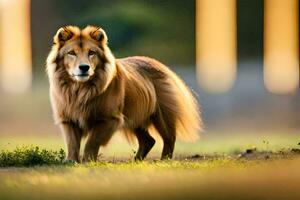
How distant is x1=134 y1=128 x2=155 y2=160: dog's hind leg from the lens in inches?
187

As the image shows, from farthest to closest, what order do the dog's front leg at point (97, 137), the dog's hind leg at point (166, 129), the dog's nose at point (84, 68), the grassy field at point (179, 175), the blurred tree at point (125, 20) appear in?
the dog's hind leg at point (166, 129) < the blurred tree at point (125, 20) < the dog's front leg at point (97, 137) < the dog's nose at point (84, 68) < the grassy field at point (179, 175)

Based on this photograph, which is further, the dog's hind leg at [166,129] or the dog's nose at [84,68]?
the dog's hind leg at [166,129]

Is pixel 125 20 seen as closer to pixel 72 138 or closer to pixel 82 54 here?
pixel 82 54

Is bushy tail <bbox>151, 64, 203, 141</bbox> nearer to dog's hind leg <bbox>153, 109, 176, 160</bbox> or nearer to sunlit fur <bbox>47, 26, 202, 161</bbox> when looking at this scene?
dog's hind leg <bbox>153, 109, 176, 160</bbox>

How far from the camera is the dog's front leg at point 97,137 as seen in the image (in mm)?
4227

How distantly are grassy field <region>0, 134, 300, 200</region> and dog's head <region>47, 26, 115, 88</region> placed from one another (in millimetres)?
357

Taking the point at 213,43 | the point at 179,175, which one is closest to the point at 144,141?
the point at 213,43

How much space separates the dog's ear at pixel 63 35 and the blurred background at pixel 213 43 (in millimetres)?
145

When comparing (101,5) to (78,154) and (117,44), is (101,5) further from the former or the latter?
(78,154)

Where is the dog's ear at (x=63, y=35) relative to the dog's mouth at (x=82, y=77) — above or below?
above

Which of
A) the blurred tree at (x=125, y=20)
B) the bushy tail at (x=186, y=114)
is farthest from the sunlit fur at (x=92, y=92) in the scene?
the bushy tail at (x=186, y=114)

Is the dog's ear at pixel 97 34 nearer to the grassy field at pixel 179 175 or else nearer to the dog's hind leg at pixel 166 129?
the grassy field at pixel 179 175

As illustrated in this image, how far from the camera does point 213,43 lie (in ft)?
14.4

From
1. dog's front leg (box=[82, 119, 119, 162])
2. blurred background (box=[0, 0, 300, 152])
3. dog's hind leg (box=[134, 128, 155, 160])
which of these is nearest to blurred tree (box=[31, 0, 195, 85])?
blurred background (box=[0, 0, 300, 152])
